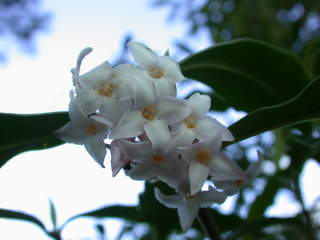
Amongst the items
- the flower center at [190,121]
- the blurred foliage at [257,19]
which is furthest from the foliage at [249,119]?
the blurred foliage at [257,19]

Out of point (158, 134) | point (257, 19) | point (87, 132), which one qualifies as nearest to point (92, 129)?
point (87, 132)

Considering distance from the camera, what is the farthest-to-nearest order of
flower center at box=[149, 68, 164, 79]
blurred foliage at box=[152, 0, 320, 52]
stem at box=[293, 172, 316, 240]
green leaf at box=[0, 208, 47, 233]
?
blurred foliage at box=[152, 0, 320, 52] < stem at box=[293, 172, 316, 240] < green leaf at box=[0, 208, 47, 233] < flower center at box=[149, 68, 164, 79]

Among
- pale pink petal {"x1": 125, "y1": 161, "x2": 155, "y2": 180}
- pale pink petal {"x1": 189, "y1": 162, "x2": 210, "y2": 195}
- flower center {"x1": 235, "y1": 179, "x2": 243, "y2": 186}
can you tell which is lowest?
flower center {"x1": 235, "y1": 179, "x2": 243, "y2": 186}

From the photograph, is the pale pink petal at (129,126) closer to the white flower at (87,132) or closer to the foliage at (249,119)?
the white flower at (87,132)

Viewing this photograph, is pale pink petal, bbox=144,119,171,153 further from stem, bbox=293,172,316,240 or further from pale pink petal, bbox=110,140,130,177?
stem, bbox=293,172,316,240

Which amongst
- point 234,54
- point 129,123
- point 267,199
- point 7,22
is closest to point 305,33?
point 267,199

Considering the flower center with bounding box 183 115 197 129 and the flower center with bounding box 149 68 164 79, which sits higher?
the flower center with bounding box 149 68 164 79

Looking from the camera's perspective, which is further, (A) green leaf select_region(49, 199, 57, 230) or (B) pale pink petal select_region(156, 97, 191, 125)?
(A) green leaf select_region(49, 199, 57, 230)

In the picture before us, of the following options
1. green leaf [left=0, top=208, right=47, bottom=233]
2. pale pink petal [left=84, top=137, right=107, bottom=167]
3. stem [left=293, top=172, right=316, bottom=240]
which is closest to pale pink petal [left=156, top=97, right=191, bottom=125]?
pale pink petal [left=84, top=137, right=107, bottom=167]

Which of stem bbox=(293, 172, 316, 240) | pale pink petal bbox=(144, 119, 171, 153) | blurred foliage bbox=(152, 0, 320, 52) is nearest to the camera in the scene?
pale pink petal bbox=(144, 119, 171, 153)
